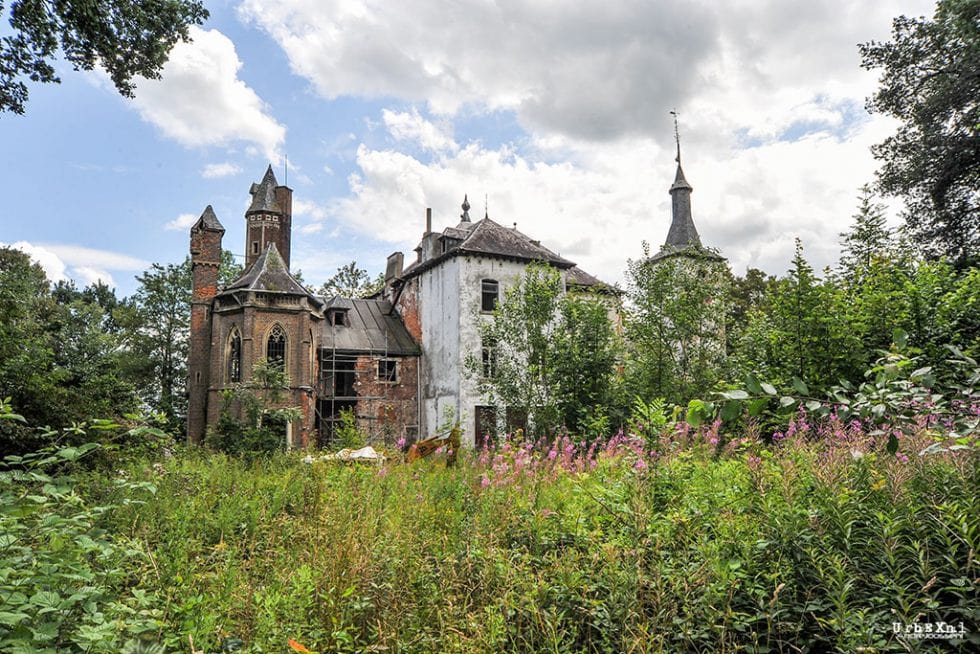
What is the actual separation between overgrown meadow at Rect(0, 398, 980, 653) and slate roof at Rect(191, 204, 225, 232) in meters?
27.5

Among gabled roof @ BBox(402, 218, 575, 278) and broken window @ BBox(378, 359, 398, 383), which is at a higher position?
gabled roof @ BBox(402, 218, 575, 278)

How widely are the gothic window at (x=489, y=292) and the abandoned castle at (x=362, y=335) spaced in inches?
Answer: 2.0

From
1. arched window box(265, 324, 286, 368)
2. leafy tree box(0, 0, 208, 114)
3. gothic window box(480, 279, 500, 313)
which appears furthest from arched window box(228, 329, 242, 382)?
leafy tree box(0, 0, 208, 114)

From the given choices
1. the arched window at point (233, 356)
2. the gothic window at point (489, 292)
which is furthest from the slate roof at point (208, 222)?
the gothic window at point (489, 292)

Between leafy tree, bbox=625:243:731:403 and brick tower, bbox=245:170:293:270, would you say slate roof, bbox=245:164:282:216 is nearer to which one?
brick tower, bbox=245:170:293:270

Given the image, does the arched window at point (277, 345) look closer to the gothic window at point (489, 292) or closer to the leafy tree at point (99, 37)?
the gothic window at point (489, 292)

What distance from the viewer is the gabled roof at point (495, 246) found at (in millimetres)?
28234

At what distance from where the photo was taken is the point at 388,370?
98.1 feet

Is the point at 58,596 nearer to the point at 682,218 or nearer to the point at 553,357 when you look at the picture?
the point at 553,357

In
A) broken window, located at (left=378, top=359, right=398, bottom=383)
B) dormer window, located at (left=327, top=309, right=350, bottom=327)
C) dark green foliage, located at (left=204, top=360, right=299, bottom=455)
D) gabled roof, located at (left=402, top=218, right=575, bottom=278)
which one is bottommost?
dark green foliage, located at (left=204, top=360, right=299, bottom=455)

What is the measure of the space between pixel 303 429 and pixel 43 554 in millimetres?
24065

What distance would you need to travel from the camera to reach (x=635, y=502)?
136 inches

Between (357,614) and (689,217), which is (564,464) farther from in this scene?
(689,217)

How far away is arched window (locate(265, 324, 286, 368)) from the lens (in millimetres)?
26844
